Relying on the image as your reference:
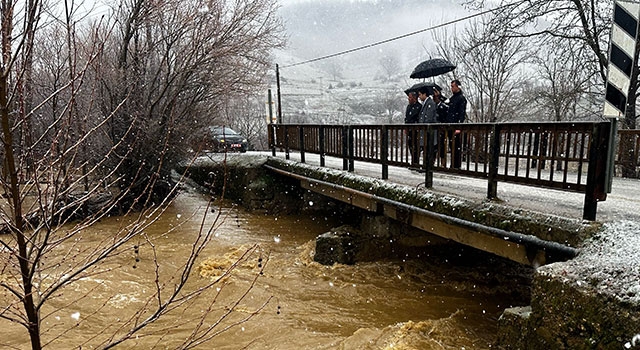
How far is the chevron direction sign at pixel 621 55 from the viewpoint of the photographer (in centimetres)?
395

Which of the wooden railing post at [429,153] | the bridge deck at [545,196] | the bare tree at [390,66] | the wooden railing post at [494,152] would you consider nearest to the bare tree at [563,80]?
the bridge deck at [545,196]

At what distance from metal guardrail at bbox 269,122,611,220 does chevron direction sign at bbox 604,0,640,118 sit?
277 mm

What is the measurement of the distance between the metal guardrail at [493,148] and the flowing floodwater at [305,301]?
1.83 metres

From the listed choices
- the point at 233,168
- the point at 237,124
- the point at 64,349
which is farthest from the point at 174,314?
the point at 237,124

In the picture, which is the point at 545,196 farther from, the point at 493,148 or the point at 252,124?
the point at 252,124

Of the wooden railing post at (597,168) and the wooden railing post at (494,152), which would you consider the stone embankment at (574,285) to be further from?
the wooden railing post at (494,152)

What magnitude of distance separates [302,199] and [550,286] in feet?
31.3

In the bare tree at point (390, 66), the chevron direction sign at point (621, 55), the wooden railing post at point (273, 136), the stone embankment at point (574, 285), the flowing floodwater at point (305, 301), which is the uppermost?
the bare tree at point (390, 66)

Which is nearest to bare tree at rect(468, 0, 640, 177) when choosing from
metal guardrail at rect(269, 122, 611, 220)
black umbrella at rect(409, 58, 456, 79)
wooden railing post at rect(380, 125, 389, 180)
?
black umbrella at rect(409, 58, 456, 79)

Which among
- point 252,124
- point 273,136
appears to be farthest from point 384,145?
point 252,124

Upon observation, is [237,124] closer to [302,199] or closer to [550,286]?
[302,199]

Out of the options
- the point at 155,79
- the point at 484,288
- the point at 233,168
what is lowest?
the point at 484,288

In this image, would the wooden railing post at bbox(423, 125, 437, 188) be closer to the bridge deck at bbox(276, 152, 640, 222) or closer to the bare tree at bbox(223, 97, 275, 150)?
the bridge deck at bbox(276, 152, 640, 222)

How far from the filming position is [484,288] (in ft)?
22.9
